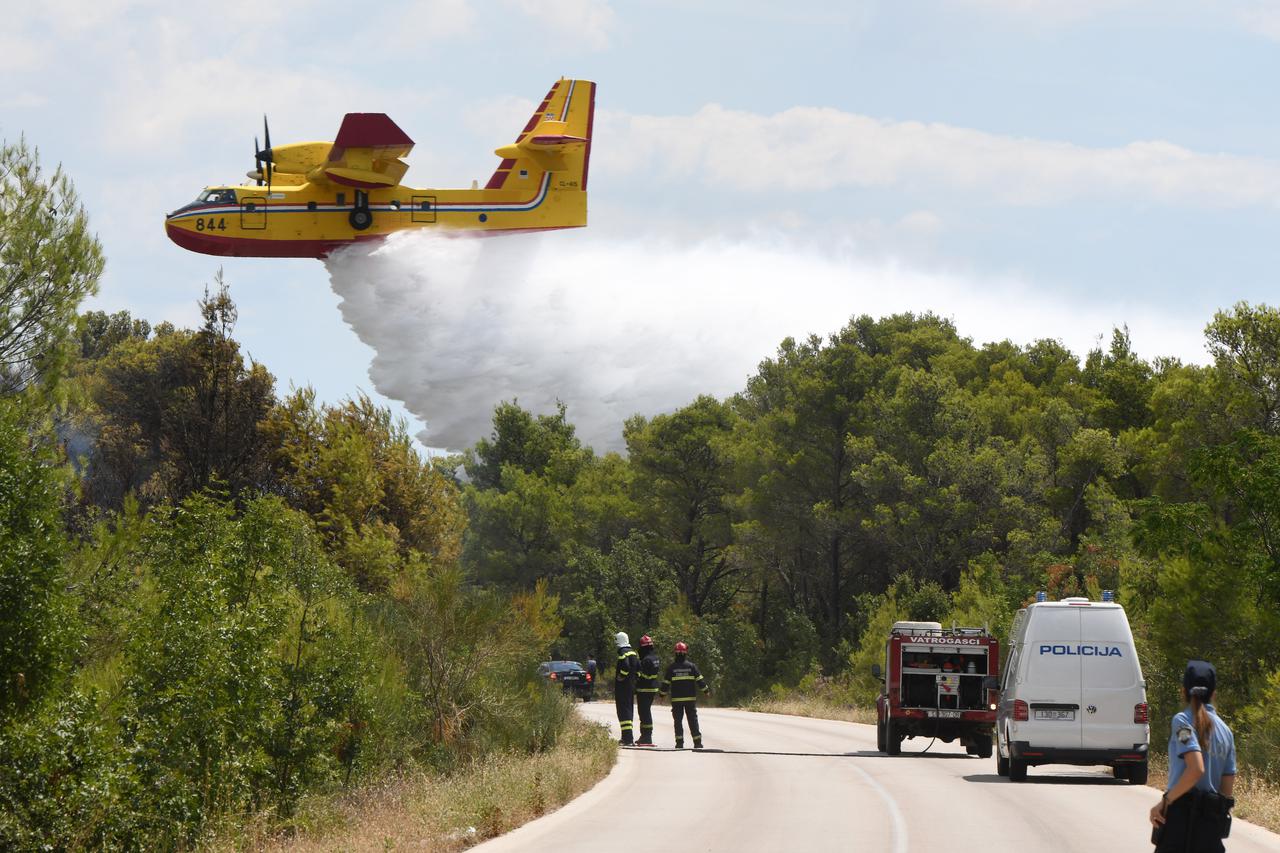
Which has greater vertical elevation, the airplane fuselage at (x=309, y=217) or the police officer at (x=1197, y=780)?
the airplane fuselage at (x=309, y=217)

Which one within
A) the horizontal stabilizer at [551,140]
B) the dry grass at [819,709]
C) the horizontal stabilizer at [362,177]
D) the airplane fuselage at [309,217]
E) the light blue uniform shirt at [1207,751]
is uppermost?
the horizontal stabilizer at [551,140]

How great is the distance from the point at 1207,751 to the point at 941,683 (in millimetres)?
15785

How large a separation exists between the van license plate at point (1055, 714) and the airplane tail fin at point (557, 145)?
36044mm

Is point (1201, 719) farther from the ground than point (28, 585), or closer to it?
closer to it

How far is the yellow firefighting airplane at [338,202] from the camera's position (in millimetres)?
46406

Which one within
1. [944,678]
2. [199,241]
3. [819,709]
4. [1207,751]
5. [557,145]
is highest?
[557,145]

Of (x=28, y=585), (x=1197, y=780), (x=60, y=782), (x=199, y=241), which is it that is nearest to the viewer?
(x=1197, y=780)

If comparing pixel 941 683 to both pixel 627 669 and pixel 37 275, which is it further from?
pixel 37 275

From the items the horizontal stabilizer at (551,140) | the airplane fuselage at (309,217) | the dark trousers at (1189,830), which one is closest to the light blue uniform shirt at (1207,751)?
the dark trousers at (1189,830)

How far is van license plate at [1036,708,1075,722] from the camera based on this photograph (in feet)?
63.2

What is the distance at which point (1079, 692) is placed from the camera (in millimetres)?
19250

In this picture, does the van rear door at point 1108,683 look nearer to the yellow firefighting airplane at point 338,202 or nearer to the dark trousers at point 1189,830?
the dark trousers at point 1189,830

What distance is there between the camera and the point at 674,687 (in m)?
24.9

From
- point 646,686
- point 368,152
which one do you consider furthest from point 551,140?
point 646,686
